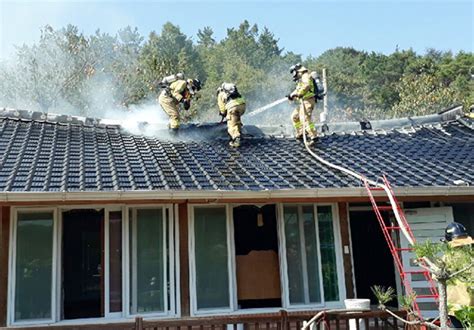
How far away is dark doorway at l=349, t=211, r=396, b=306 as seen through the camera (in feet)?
30.7

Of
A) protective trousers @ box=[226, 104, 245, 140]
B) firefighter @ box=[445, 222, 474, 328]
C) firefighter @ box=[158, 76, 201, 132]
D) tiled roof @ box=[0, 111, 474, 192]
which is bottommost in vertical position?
firefighter @ box=[445, 222, 474, 328]

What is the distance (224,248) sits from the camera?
6.82m

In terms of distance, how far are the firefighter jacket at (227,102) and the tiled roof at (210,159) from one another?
42cm

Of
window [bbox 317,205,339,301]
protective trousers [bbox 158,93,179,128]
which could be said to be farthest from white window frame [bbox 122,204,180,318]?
protective trousers [bbox 158,93,179,128]

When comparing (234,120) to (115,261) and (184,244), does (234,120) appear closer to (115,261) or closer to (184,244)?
(184,244)

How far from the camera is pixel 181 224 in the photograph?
663 centimetres

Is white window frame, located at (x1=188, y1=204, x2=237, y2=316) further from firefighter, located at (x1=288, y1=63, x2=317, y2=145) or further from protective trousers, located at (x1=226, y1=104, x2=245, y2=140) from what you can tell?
firefighter, located at (x1=288, y1=63, x2=317, y2=145)

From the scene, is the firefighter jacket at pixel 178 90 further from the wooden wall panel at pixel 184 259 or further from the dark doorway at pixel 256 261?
the wooden wall panel at pixel 184 259

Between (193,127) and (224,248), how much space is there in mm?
3644

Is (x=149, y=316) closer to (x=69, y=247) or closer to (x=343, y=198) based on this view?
(x=69, y=247)

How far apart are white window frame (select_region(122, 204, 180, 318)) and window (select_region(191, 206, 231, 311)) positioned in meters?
0.29

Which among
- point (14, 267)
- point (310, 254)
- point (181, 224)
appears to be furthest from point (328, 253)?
point (14, 267)

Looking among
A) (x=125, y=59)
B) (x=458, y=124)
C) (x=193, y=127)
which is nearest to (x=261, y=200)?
(x=193, y=127)

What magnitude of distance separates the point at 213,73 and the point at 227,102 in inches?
1216
